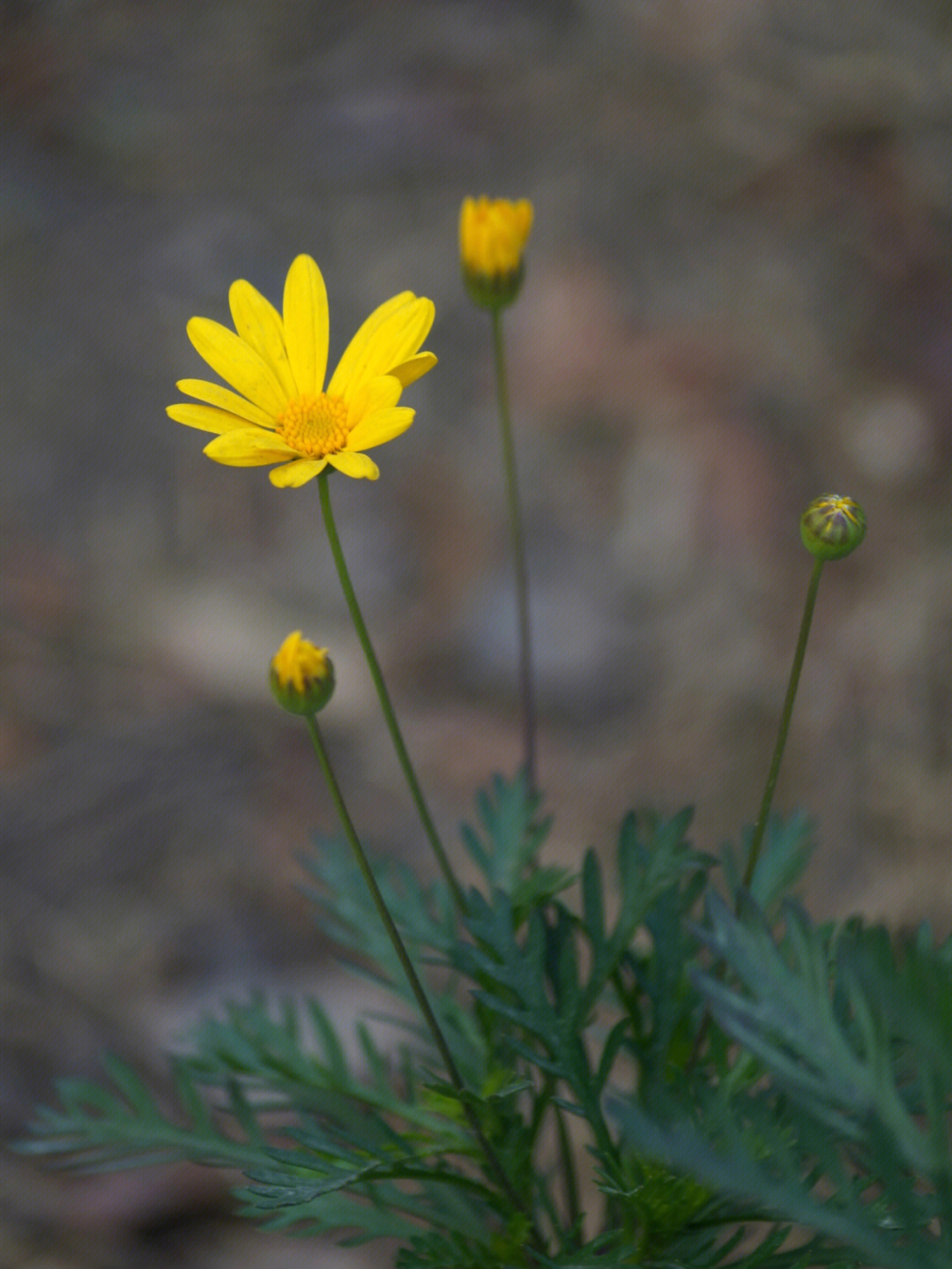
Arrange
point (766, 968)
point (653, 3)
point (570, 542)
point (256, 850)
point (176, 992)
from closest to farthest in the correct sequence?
point (766, 968)
point (176, 992)
point (256, 850)
point (570, 542)
point (653, 3)

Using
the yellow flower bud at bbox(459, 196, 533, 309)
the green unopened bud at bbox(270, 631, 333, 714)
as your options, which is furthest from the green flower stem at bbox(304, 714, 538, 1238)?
the yellow flower bud at bbox(459, 196, 533, 309)

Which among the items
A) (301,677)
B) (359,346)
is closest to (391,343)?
(359,346)

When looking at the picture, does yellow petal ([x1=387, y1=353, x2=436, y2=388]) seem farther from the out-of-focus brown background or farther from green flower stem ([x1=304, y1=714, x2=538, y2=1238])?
the out-of-focus brown background

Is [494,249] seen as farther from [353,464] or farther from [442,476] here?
[442,476]

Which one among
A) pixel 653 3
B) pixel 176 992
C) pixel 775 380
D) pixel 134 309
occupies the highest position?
pixel 653 3

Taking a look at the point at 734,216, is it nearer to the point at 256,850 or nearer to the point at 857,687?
the point at 857,687

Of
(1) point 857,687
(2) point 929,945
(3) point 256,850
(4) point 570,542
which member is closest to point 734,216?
(4) point 570,542

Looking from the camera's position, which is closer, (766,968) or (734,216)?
(766,968)

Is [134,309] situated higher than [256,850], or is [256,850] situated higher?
[134,309]
